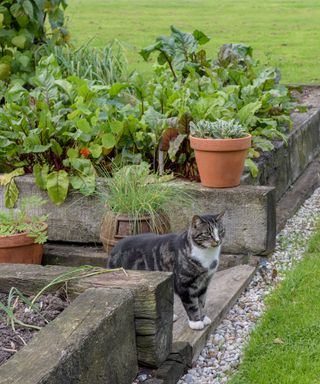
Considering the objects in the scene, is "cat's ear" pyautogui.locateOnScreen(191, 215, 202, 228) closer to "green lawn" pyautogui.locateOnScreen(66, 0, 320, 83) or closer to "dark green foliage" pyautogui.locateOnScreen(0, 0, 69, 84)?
"dark green foliage" pyautogui.locateOnScreen(0, 0, 69, 84)

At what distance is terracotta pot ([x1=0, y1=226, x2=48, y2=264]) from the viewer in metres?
5.76

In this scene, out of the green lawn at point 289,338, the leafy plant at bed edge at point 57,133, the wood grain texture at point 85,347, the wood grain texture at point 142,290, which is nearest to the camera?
the wood grain texture at point 85,347

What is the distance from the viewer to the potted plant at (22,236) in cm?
578

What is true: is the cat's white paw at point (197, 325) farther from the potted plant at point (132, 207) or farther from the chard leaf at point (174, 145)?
the chard leaf at point (174, 145)

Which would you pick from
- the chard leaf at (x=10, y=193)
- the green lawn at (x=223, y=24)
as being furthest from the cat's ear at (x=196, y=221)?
the green lawn at (x=223, y=24)

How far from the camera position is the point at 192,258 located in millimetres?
5039

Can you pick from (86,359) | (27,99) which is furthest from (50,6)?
(86,359)

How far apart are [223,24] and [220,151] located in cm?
1607

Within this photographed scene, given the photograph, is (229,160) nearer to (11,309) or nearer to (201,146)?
(201,146)

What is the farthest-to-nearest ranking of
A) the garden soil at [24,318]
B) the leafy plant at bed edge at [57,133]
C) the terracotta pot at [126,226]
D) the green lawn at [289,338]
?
1. the leafy plant at bed edge at [57,133]
2. the terracotta pot at [126,226]
3. the green lawn at [289,338]
4. the garden soil at [24,318]

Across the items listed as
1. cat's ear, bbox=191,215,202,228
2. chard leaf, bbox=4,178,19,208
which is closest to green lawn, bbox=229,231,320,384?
cat's ear, bbox=191,215,202,228

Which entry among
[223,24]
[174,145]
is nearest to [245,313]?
[174,145]

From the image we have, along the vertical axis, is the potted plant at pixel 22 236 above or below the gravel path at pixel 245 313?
above

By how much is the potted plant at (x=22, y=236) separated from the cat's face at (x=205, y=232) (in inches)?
49.1
